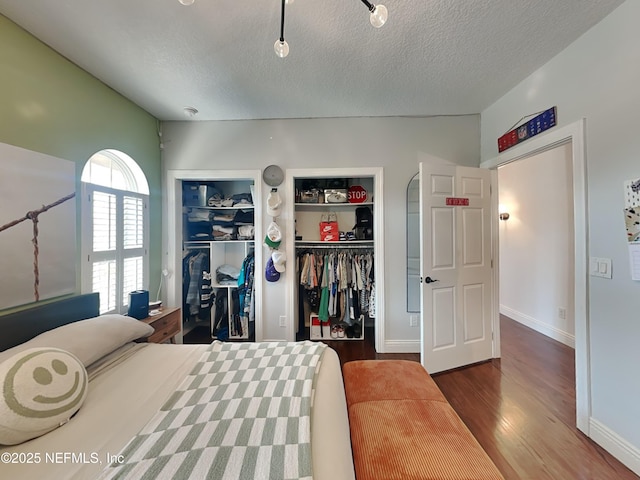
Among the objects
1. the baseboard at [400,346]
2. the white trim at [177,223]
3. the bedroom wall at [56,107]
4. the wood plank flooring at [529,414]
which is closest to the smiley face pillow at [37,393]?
the bedroom wall at [56,107]

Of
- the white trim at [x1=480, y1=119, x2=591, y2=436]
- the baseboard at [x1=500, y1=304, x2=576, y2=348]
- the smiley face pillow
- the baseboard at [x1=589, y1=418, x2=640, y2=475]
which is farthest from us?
the baseboard at [x1=500, y1=304, x2=576, y2=348]

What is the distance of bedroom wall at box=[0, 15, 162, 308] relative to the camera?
4.64 feet

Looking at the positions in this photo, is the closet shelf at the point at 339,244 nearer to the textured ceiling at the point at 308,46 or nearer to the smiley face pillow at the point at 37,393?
the textured ceiling at the point at 308,46

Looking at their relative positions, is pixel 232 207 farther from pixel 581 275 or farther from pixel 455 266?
pixel 581 275

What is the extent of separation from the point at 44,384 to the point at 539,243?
468 centimetres

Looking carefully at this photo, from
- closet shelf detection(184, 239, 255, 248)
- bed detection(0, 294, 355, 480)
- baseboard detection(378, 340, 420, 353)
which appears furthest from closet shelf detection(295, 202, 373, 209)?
bed detection(0, 294, 355, 480)

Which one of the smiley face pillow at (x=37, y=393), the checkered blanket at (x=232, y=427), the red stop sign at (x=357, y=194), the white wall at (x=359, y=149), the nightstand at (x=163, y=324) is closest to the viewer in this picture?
the checkered blanket at (x=232, y=427)

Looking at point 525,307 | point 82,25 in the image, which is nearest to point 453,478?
point 82,25

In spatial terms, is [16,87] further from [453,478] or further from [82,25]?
[453,478]

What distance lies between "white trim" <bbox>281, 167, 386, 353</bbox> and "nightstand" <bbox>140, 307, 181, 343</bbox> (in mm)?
1131

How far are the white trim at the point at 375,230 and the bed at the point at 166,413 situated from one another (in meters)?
1.19

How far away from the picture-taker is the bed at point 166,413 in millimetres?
718

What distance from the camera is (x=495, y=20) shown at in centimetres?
142

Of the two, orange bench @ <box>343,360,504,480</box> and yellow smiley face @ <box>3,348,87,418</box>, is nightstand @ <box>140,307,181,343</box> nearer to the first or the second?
yellow smiley face @ <box>3,348,87,418</box>
